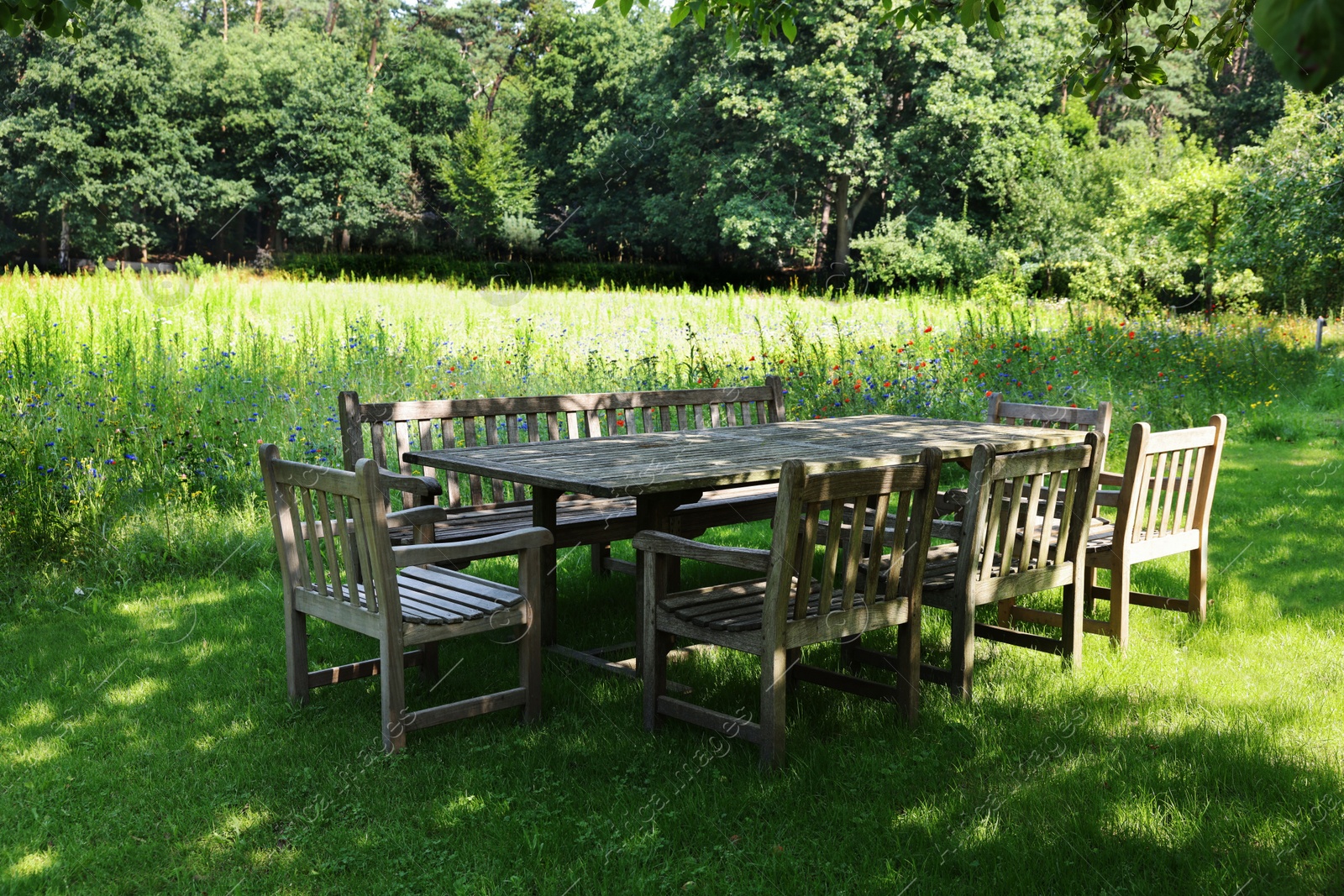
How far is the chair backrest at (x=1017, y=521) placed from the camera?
388cm

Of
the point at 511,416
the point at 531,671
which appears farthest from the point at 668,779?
the point at 511,416

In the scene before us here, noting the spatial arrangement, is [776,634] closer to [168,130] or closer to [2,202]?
[168,130]

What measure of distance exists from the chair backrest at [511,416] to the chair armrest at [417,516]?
1.44 feet

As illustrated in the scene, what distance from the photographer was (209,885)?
2.85 m

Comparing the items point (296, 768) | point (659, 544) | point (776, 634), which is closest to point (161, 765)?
point (296, 768)

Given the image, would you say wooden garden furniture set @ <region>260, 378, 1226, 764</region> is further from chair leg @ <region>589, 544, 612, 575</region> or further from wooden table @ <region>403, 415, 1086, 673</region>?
chair leg @ <region>589, 544, 612, 575</region>

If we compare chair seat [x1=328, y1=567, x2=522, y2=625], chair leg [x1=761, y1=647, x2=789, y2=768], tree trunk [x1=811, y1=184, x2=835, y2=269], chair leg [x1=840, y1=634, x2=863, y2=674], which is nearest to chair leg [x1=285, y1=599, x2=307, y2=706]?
chair seat [x1=328, y1=567, x2=522, y2=625]

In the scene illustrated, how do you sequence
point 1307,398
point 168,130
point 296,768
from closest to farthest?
point 296,768, point 1307,398, point 168,130

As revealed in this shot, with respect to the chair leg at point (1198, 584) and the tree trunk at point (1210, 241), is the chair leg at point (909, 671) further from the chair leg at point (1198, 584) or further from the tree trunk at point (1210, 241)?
the tree trunk at point (1210, 241)

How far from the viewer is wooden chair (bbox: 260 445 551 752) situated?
3.46 m

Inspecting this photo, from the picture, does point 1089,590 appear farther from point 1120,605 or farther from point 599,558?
point 599,558

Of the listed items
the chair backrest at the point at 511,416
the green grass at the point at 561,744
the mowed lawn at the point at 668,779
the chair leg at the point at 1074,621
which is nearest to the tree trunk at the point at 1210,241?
the green grass at the point at 561,744

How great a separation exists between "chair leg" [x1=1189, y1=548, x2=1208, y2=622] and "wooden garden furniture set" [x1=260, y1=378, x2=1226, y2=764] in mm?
11

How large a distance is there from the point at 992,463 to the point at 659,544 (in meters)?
1.26
